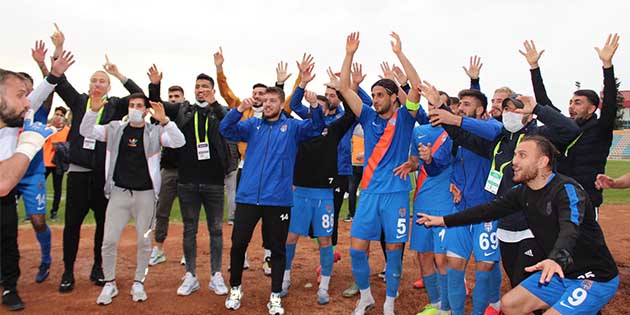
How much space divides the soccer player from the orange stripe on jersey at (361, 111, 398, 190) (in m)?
1.71

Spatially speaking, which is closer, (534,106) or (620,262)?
(534,106)

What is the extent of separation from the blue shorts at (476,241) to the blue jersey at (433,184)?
1.24 feet

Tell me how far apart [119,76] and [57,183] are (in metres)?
6.18

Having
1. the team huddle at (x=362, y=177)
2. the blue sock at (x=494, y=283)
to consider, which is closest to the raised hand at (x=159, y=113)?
the team huddle at (x=362, y=177)

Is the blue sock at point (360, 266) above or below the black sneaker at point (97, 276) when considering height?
above

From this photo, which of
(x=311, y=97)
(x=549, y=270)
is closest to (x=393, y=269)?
(x=311, y=97)

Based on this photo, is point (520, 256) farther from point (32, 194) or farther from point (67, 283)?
point (32, 194)

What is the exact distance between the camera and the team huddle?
166 inches

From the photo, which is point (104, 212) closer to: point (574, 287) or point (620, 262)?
point (574, 287)

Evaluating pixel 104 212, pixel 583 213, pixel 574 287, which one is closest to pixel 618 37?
pixel 583 213

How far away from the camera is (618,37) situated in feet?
17.0

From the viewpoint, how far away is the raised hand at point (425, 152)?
17.6ft

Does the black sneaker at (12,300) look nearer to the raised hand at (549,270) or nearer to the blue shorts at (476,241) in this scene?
the blue shorts at (476,241)

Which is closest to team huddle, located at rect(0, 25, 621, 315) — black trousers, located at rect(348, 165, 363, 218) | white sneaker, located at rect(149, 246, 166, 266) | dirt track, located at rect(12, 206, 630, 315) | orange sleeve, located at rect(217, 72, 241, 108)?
dirt track, located at rect(12, 206, 630, 315)
